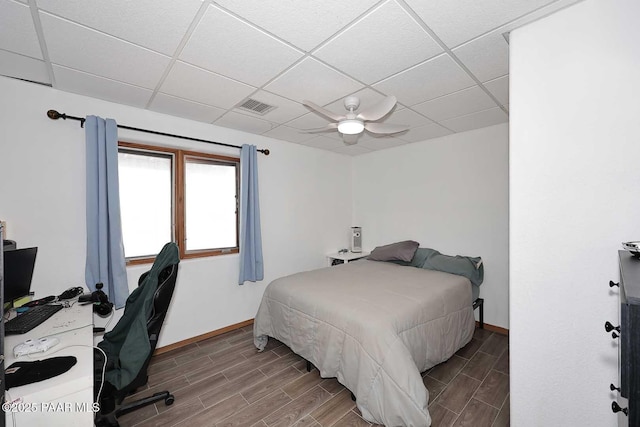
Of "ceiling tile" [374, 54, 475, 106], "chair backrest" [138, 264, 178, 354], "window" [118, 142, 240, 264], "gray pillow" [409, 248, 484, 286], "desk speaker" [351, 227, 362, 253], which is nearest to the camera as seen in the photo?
"chair backrest" [138, 264, 178, 354]

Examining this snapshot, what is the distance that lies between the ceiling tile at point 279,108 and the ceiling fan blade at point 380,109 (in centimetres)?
77

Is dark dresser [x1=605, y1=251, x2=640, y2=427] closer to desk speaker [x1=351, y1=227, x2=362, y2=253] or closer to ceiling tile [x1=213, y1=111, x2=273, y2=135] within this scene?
ceiling tile [x1=213, y1=111, x2=273, y2=135]

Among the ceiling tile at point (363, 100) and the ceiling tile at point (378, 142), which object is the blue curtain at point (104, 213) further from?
the ceiling tile at point (378, 142)

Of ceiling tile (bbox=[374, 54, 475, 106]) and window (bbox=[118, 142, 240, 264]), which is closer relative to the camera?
ceiling tile (bbox=[374, 54, 475, 106])

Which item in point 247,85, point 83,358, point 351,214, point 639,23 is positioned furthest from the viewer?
point 351,214

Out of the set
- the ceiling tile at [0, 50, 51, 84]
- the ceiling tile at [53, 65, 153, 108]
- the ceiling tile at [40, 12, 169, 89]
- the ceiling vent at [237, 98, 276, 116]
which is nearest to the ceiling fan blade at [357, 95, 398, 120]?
the ceiling vent at [237, 98, 276, 116]

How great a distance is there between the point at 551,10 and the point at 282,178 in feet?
10.3

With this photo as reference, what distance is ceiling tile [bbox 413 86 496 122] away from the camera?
2398mm

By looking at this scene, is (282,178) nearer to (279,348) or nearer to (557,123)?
(279,348)

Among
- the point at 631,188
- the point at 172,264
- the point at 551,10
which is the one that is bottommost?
the point at 172,264

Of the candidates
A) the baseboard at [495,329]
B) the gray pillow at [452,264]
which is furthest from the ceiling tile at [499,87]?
the baseboard at [495,329]

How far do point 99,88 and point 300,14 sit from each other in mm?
2013

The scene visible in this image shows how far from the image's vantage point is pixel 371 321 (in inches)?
76.5

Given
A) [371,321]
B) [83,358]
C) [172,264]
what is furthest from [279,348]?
[83,358]
